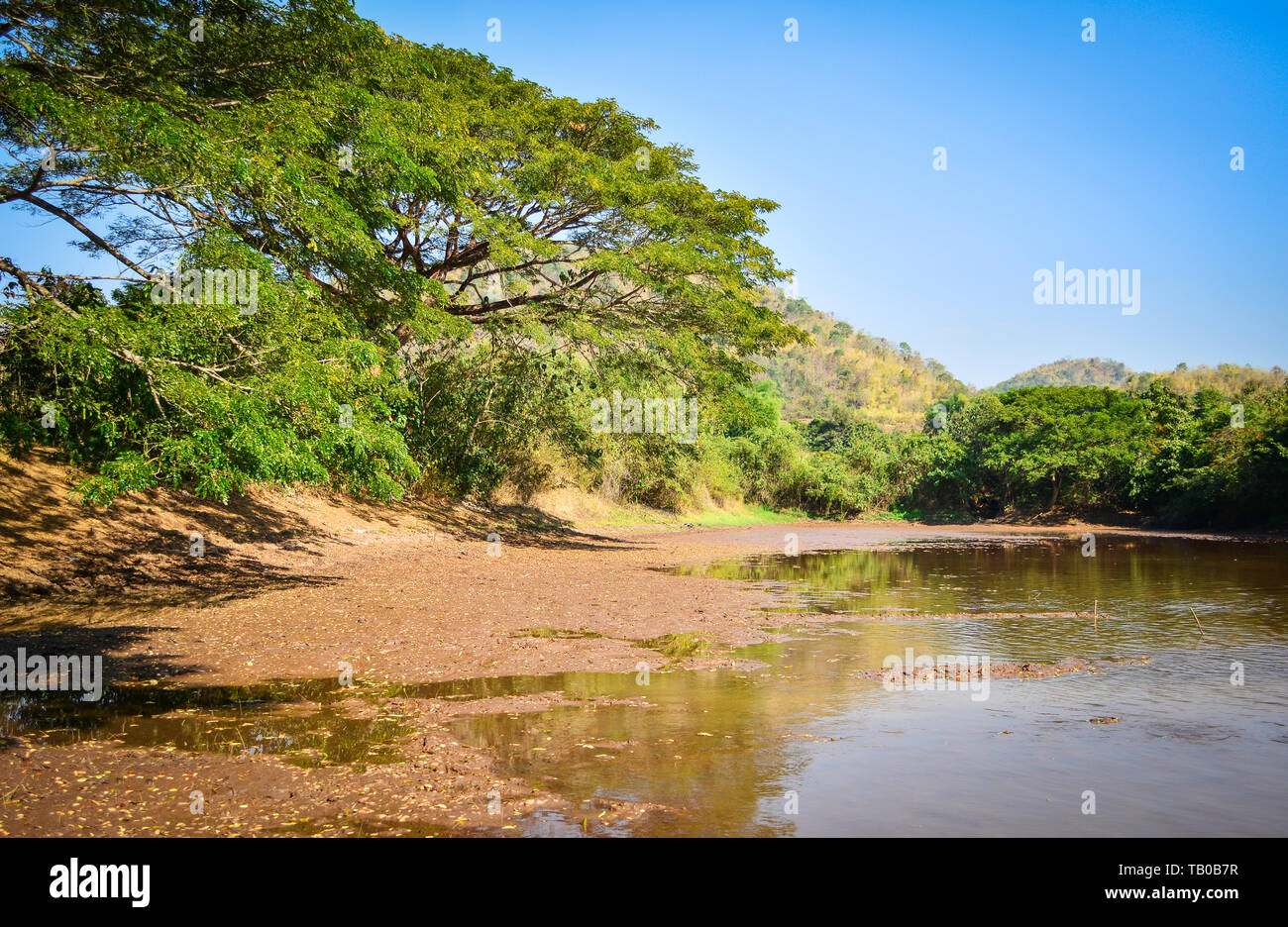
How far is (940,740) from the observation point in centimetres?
565

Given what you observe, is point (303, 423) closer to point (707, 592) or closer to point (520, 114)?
point (707, 592)

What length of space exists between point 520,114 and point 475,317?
4.79 metres

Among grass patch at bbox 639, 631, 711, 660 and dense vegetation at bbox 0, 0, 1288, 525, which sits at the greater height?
dense vegetation at bbox 0, 0, 1288, 525

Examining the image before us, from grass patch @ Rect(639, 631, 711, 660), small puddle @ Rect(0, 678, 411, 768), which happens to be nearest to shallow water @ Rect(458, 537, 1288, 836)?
grass patch @ Rect(639, 631, 711, 660)

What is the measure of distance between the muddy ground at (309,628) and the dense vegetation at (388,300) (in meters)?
1.44

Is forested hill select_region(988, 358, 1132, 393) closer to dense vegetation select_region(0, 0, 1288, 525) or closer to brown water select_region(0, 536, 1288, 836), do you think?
dense vegetation select_region(0, 0, 1288, 525)

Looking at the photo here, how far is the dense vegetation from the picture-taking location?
26.4ft

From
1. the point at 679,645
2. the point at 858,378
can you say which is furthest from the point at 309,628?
the point at 858,378

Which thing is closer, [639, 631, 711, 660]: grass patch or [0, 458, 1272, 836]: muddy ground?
[0, 458, 1272, 836]: muddy ground

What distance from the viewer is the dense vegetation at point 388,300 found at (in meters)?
8.04

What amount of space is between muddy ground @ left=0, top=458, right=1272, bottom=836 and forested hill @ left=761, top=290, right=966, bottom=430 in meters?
78.4

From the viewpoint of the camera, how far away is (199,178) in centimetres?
786

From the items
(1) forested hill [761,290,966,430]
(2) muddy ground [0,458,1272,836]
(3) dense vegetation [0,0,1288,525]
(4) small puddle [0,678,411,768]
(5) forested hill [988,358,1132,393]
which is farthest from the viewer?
(5) forested hill [988,358,1132,393]

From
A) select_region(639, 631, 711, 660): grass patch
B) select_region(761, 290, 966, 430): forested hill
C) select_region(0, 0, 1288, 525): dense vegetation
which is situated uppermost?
select_region(761, 290, 966, 430): forested hill
